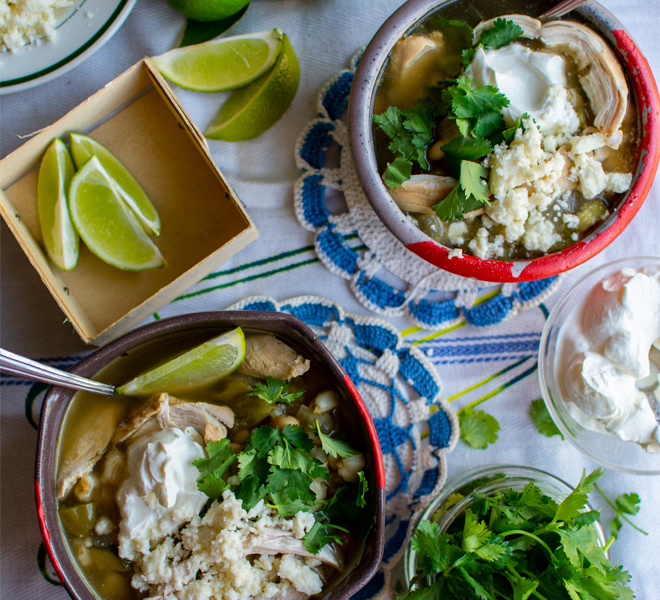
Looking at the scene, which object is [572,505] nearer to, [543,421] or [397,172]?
[543,421]

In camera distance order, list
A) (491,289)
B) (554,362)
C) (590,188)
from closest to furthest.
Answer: (590,188) → (554,362) → (491,289)

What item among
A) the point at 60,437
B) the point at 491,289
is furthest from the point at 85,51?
the point at 491,289

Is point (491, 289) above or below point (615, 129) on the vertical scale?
below

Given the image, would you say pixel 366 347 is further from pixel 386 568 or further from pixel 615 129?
pixel 615 129

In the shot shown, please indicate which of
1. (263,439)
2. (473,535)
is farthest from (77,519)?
(473,535)

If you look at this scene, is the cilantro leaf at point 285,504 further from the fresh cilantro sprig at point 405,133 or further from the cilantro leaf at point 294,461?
the fresh cilantro sprig at point 405,133

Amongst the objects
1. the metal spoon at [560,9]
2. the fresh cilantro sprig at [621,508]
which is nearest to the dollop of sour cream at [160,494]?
the fresh cilantro sprig at [621,508]

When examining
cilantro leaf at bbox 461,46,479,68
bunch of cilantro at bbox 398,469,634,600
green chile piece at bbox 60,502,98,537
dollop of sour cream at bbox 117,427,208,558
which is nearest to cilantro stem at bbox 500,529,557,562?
bunch of cilantro at bbox 398,469,634,600
